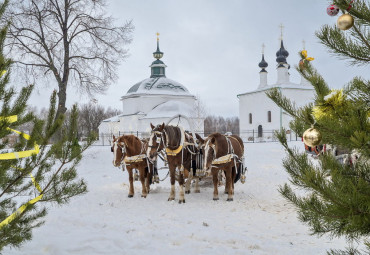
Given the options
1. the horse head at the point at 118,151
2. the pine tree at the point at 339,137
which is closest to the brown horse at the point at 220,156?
the horse head at the point at 118,151

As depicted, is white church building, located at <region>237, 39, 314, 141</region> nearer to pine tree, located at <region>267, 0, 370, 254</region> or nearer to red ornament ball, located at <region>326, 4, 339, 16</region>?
pine tree, located at <region>267, 0, 370, 254</region>

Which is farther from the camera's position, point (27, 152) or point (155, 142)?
point (155, 142)

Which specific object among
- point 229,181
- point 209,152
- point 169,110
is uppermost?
point 169,110

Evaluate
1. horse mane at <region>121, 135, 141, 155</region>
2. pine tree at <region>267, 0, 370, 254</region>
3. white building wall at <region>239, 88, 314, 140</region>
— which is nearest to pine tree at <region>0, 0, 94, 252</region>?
pine tree at <region>267, 0, 370, 254</region>

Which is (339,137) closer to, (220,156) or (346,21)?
(346,21)

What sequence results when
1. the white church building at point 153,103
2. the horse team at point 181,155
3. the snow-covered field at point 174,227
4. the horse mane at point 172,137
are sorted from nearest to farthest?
the snow-covered field at point 174,227 < the horse team at point 181,155 < the horse mane at point 172,137 < the white church building at point 153,103

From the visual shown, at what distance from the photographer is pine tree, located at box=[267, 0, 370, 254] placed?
2.38 meters

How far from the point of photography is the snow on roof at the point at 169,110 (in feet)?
120

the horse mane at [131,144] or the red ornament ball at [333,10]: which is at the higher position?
the red ornament ball at [333,10]

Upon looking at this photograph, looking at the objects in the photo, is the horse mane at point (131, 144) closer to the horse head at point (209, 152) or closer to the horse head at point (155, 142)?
the horse head at point (155, 142)

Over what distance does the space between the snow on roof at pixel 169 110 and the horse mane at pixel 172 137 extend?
2686 cm

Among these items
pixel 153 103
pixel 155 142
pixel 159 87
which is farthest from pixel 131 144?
pixel 159 87

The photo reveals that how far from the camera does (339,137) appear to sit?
93.3 inches

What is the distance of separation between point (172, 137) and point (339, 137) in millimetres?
6994
